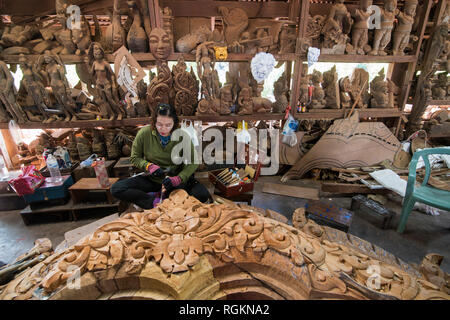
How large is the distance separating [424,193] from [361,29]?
9.52 feet

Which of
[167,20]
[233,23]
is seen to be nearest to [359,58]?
[233,23]

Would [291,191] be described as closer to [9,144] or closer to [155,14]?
[155,14]

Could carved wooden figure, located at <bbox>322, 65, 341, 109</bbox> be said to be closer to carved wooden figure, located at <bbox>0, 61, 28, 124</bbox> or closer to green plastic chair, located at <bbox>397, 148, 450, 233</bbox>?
green plastic chair, located at <bbox>397, 148, 450, 233</bbox>

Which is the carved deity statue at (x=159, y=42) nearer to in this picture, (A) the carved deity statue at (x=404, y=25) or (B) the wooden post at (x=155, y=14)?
(B) the wooden post at (x=155, y=14)

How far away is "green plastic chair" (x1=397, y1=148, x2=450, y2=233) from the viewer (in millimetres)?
2607

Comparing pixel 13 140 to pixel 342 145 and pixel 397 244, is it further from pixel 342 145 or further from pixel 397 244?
pixel 397 244

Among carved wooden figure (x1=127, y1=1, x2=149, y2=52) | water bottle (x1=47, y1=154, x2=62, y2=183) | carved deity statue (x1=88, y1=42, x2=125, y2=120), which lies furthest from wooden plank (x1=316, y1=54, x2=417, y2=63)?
water bottle (x1=47, y1=154, x2=62, y2=183)

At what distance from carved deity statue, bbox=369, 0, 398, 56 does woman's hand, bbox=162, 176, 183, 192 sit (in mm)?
4086

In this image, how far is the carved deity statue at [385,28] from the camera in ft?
13.0

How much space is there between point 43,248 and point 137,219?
3.08ft

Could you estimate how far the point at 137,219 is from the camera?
1.15 metres

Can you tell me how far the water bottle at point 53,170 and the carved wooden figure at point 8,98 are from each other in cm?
112

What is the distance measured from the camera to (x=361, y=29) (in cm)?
399

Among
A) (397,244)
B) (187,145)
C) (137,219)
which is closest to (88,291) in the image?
(137,219)
